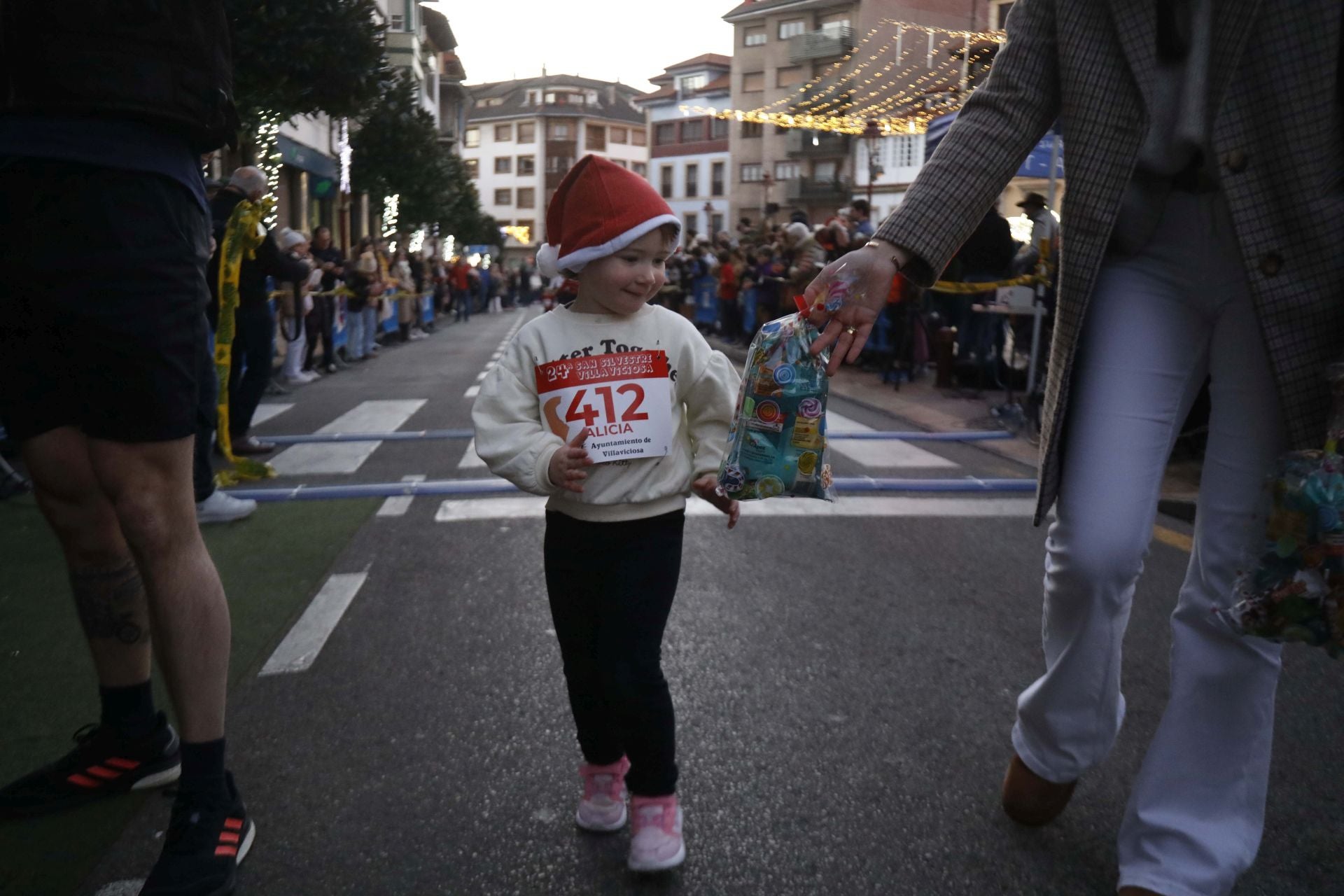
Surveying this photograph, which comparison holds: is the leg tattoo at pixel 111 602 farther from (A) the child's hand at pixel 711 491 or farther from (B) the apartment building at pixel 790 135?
(B) the apartment building at pixel 790 135

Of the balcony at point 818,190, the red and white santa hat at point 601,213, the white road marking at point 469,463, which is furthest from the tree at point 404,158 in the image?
the balcony at point 818,190

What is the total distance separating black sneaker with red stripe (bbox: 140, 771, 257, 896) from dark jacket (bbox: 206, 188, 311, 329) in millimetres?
5067

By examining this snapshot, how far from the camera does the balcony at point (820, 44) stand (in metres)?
60.5

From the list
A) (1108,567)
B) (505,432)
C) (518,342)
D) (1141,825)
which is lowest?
(1141,825)

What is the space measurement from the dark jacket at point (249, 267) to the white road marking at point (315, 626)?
2844 mm

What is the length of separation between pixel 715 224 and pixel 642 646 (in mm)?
70147

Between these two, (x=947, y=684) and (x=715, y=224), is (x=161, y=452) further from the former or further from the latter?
(x=715, y=224)

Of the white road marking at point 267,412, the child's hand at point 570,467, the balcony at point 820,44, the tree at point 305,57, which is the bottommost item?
the white road marking at point 267,412

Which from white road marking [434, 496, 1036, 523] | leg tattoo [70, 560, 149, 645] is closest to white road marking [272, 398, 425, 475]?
white road marking [434, 496, 1036, 523]

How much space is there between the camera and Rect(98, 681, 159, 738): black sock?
2.72 m

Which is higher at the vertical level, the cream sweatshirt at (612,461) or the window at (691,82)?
the window at (691,82)

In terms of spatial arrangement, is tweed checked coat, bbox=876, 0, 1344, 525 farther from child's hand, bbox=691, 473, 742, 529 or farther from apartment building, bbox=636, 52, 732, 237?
apartment building, bbox=636, 52, 732, 237

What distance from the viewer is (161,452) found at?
2.34 meters

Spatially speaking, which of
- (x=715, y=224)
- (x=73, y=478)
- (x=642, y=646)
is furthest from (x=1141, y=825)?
(x=715, y=224)
